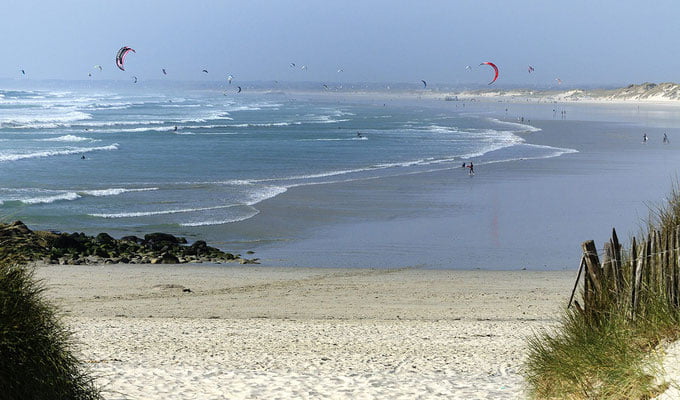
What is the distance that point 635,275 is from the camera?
241 inches

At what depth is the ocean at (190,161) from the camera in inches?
918

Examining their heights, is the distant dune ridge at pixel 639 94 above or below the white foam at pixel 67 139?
above

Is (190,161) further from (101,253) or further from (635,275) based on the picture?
(635,275)

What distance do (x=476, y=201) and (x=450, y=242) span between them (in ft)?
21.1

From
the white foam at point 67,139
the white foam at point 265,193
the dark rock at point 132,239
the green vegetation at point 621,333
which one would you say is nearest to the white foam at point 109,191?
the white foam at point 265,193

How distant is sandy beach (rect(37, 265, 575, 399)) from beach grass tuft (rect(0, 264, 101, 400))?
65.9 inches

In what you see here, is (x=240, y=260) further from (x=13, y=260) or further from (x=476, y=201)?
(x=13, y=260)

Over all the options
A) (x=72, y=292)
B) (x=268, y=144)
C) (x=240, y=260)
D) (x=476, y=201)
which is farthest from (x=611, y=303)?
(x=268, y=144)

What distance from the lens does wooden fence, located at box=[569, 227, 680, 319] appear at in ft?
19.2

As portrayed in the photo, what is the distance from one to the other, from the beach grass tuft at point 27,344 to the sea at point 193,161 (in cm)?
255

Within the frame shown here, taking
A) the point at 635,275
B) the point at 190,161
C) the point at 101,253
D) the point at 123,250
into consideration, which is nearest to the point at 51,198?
the point at 123,250

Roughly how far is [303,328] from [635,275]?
18.2 feet

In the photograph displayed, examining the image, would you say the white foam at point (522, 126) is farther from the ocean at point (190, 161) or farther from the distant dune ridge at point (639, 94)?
the distant dune ridge at point (639, 94)

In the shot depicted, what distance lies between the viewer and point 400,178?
3091 centimetres
